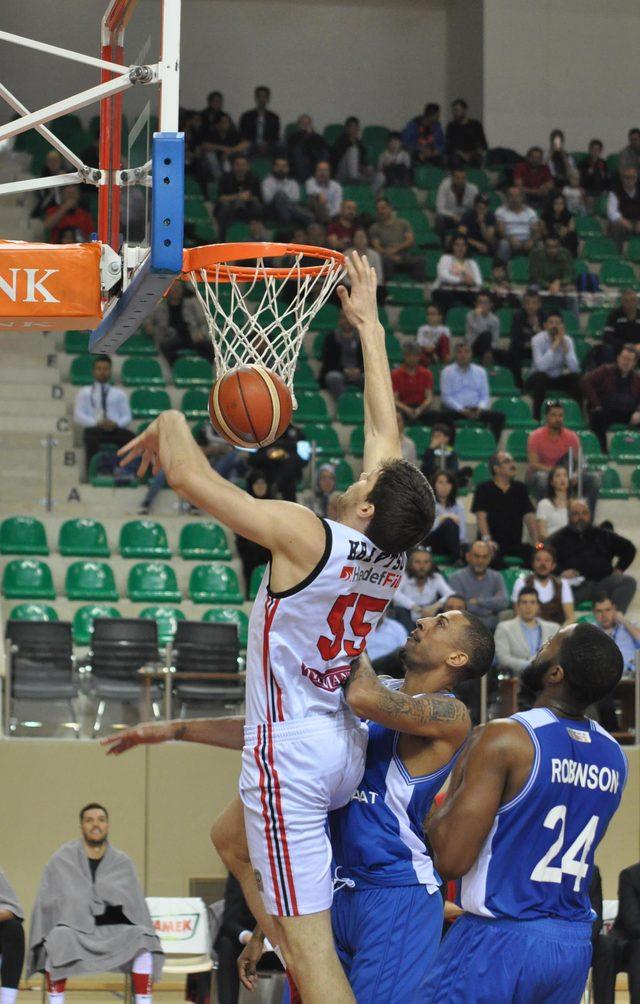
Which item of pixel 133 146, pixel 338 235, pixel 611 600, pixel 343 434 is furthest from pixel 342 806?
pixel 338 235

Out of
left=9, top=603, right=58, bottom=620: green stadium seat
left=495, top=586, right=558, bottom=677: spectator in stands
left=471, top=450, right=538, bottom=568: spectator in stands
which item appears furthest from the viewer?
left=471, top=450, right=538, bottom=568: spectator in stands

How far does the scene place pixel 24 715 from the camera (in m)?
11.5

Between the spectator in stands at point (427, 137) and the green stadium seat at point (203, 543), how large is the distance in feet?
28.4

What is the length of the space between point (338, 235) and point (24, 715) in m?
8.12

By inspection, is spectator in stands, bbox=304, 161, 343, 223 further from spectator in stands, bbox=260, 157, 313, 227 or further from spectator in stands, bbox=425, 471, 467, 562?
spectator in stands, bbox=425, 471, 467, 562

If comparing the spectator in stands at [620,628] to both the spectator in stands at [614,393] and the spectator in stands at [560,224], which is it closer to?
the spectator in stands at [614,393]

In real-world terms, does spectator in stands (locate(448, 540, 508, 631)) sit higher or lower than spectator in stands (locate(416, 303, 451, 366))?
lower

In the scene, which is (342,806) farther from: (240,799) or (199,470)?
(199,470)

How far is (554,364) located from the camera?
16547 millimetres

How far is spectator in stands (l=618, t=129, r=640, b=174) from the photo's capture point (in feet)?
66.7

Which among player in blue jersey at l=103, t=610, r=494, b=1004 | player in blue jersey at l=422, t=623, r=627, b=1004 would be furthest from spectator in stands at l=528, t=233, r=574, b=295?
player in blue jersey at l=422, t=623, r=627, b=1004

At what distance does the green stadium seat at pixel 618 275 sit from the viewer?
61.4 ft

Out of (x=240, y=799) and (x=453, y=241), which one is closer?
(x=240, y=799)

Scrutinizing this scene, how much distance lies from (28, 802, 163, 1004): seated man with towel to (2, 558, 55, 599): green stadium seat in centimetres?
342
